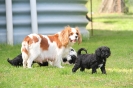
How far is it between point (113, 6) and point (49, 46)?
111ft

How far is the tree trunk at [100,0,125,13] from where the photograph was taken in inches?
1793

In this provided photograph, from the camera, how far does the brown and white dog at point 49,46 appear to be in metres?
12.2

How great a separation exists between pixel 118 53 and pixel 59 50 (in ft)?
11.0

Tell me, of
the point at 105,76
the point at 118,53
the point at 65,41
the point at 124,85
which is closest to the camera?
the point at 124,85

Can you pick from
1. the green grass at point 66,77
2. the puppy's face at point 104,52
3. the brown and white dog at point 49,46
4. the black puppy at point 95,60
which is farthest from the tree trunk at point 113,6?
the puppy's face at point 104,52

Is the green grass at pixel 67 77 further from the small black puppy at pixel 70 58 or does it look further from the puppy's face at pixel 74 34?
the puppy's face at pixel 74 34

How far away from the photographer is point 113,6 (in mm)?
46031

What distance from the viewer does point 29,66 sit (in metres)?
12.3

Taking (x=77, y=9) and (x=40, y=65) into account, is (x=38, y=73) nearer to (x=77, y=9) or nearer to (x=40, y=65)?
(x=40, y=65)

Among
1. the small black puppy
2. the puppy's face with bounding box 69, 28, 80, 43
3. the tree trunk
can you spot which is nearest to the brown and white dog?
the puppy's face with bounding box 69, 28, 80, 43

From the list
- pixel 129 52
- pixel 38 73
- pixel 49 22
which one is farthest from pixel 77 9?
pixel 38 73

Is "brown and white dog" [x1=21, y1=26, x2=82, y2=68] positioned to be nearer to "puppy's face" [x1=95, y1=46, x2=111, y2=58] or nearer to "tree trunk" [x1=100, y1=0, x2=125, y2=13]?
"puppy's face" [x1=95, y1=46, x2=111, y2=58]

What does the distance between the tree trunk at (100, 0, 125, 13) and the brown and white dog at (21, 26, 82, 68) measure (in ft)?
108

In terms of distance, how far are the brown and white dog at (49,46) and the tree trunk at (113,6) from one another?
1300 inches
